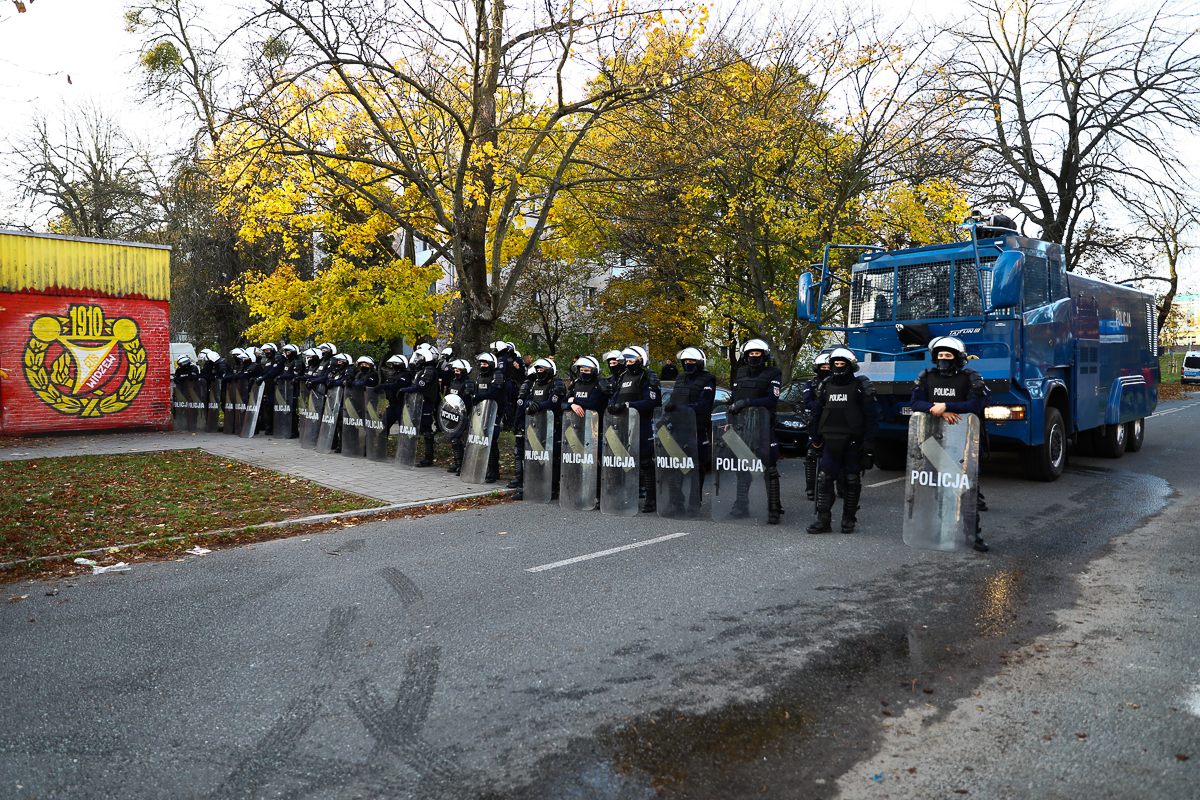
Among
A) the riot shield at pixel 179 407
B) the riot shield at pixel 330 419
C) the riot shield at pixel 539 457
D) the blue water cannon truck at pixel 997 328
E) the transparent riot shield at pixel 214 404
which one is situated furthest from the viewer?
the riot shield at pixel 179 407

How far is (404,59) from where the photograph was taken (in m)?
13.3

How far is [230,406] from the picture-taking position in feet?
58.3

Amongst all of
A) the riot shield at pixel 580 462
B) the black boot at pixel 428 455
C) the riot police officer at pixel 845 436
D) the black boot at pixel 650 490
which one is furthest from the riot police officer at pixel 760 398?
the black boot at pixel 428 455

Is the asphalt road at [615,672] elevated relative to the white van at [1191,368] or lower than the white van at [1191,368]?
lower

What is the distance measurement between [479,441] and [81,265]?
37.5ft

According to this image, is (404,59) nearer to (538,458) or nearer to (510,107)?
(510,107)

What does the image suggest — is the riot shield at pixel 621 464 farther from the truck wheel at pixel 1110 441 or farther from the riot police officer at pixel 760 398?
the truck wheel at pixel 1110 441

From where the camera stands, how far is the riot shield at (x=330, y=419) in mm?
14031

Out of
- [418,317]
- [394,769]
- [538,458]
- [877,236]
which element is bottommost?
[394,769]

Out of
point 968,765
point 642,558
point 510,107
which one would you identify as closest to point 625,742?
point 968,765

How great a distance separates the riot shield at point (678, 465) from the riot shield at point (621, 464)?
0.26 metres

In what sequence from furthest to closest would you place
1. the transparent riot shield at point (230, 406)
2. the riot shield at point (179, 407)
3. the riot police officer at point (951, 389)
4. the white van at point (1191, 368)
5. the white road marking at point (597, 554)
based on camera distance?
the white van at point (1191, 368) → the riot shield at point (179, 407) → the transparent riot shield at point (230, 406) → the riot police officer at point (951, 389) → the white road marking at point (597, 554)

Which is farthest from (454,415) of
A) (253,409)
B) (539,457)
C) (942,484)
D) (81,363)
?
(81,363)

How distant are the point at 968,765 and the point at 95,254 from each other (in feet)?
62.6
